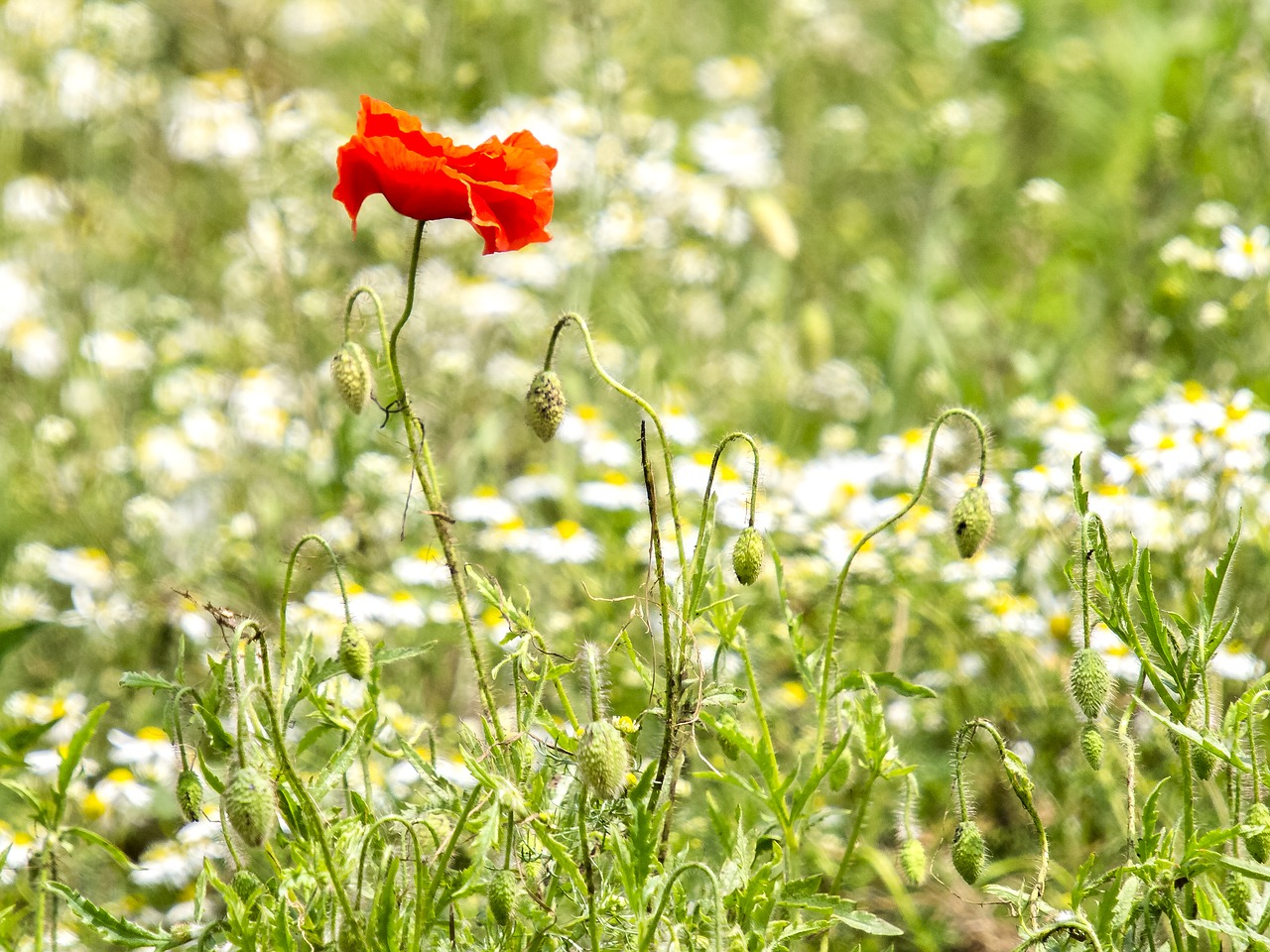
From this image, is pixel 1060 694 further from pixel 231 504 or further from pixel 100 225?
pixel 100 225

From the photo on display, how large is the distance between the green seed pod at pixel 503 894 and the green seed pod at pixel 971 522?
70cm

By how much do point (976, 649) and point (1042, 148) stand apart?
3.33m

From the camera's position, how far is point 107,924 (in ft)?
5.70

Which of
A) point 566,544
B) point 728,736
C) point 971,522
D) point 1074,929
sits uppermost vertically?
Result: point 566,544

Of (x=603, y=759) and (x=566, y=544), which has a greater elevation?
(x=566, y=544)

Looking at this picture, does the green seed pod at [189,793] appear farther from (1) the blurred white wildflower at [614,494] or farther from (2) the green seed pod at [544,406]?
(1) the blurred white wildflower at [614,494]

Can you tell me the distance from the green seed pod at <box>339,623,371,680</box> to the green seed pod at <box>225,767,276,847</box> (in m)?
0.23

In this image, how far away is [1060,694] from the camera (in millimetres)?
2854

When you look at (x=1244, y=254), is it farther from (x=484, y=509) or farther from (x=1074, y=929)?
(x=1074, y=929)

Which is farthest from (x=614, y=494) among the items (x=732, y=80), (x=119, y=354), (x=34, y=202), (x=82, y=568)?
(x=732, y=80)

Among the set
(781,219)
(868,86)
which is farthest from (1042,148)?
(781,219)

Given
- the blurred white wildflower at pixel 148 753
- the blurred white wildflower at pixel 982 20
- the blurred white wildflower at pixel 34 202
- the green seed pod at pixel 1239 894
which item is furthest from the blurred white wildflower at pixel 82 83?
the green seed pod at pixel 1239 894

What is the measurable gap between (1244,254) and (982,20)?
76.5 inches

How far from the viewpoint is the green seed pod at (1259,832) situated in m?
1.67
